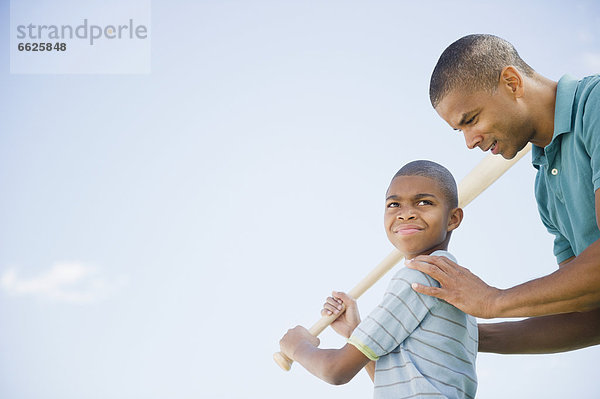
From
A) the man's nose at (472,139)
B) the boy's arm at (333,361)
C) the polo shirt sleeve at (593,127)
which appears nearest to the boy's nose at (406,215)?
the man's nose at (472,139)

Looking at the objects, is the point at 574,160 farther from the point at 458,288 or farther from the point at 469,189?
the point at 458,288

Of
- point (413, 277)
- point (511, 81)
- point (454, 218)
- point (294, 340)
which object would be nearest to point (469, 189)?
point (454, 218)

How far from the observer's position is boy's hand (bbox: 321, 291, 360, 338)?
2.31m

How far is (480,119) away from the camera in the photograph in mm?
2061

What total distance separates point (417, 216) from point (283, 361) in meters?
0.76

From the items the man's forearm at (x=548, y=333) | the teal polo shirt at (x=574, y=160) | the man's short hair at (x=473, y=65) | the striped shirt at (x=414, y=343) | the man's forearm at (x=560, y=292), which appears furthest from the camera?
the man's forearm at (x=548, y=333)

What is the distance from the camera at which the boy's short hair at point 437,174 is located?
2.12 m

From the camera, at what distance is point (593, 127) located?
192 cm

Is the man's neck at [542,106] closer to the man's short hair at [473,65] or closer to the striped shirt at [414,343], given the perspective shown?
the man's short hair at [473,65]

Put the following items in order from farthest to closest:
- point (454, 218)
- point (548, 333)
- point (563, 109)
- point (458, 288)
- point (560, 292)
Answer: point (548, 333) < point (454, 218) < point (563, 109) < point (458, 288) < point (560, 292)

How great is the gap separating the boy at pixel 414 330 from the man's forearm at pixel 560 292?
0.64ft

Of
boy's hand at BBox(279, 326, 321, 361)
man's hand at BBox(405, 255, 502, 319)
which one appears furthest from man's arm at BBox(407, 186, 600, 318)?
boy's hand at BBox(279, 326, 321, 361)

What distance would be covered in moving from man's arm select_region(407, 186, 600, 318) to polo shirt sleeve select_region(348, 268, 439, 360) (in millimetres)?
44

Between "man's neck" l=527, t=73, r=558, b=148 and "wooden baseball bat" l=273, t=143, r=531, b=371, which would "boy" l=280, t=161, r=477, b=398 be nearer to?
"wooden baseball bat" l=273, t=143, r=531, b=371
